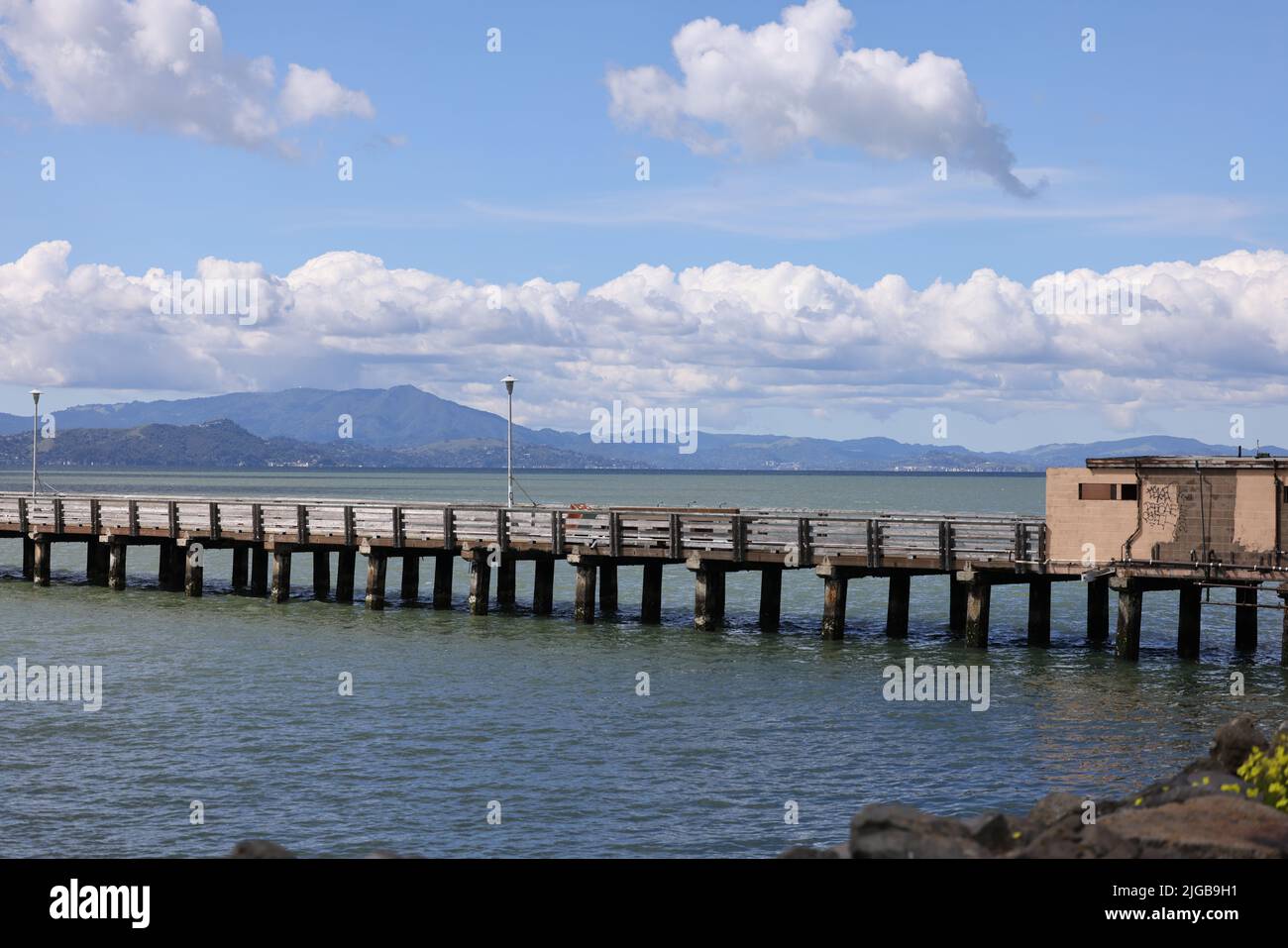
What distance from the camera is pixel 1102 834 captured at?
13477 millimetres

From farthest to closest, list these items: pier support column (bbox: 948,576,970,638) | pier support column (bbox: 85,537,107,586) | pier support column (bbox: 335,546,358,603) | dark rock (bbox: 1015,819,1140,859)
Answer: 1. pier support column (bbox: 85,537,107,586)
2. pier support column (bbox: 335,546,358,603)
3. pier support column (bbox: 948,576,970,638)
4. dark rock (bbox: 1015,819,1140,859)

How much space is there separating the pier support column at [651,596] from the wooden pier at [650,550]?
0.05 m

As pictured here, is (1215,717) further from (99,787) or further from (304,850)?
(99,787)

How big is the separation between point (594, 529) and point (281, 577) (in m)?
10.8

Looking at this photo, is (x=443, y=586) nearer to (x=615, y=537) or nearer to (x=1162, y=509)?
(x=615, y=537)

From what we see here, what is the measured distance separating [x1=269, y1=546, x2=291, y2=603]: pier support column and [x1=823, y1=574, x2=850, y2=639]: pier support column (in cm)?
1590

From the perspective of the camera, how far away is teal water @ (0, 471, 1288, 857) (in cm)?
2014

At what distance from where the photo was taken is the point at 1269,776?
15180 mm

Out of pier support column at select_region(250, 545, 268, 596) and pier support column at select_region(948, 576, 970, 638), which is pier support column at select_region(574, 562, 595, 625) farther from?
pier support column at select_region(250, 545, 268, 596)

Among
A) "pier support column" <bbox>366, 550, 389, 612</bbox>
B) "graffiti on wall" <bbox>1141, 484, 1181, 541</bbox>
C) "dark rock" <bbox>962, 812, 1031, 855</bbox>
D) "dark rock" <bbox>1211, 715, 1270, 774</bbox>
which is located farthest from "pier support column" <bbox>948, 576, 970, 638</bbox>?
"dark rock" <bbox>962, 812, 1031, 855</bbox>

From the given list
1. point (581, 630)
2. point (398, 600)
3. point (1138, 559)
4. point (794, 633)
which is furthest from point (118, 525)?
point (1138, 559)

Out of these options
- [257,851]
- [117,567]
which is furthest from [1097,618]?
[117,567]

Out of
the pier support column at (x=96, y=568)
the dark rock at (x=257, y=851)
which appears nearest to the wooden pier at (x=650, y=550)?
the pier support column at (x=96, y=568)
